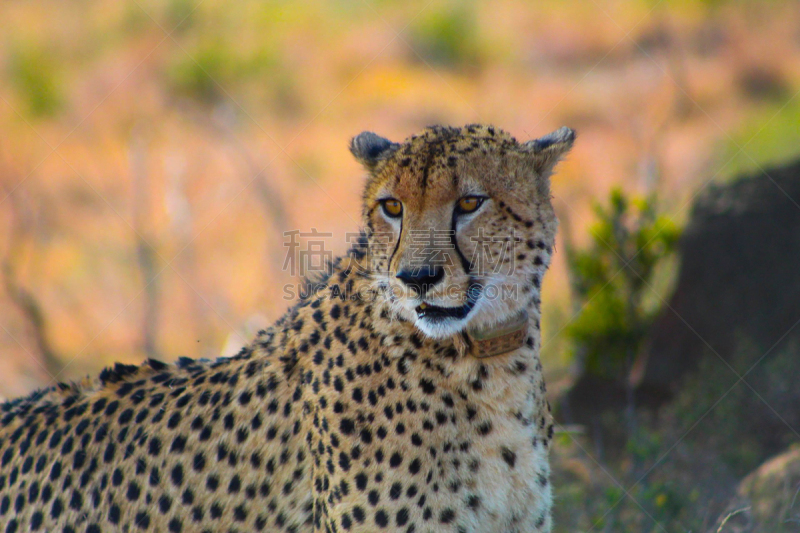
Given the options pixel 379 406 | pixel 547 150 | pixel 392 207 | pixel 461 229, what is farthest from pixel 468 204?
pixel 379 406

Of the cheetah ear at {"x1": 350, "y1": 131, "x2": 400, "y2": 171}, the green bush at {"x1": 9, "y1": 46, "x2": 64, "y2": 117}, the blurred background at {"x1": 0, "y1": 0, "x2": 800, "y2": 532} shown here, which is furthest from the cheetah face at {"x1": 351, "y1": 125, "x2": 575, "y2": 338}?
the green bush at {"x1": 9, "y1": 46, "x2": 64, "y2": 117}

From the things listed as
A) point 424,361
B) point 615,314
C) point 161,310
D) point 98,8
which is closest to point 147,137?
point 161,310

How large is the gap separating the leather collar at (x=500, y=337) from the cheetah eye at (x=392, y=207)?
539mm

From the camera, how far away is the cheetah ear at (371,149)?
10.6 feet

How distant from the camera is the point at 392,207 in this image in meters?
A: 2.98

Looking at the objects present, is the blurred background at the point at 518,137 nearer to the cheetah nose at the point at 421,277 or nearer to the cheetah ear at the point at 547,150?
the cheetah ear at the point at 547,150

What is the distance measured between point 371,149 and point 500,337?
1.00 metres

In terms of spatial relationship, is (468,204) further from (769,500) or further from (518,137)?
(518,137)

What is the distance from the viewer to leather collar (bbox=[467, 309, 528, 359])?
114 inches

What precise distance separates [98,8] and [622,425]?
16.2m

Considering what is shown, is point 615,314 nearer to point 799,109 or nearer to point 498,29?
point 799,109

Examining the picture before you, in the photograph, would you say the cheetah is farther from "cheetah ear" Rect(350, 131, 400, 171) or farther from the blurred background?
the blurred background

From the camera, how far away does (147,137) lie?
1403 cm

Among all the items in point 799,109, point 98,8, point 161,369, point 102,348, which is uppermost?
point 98,8
